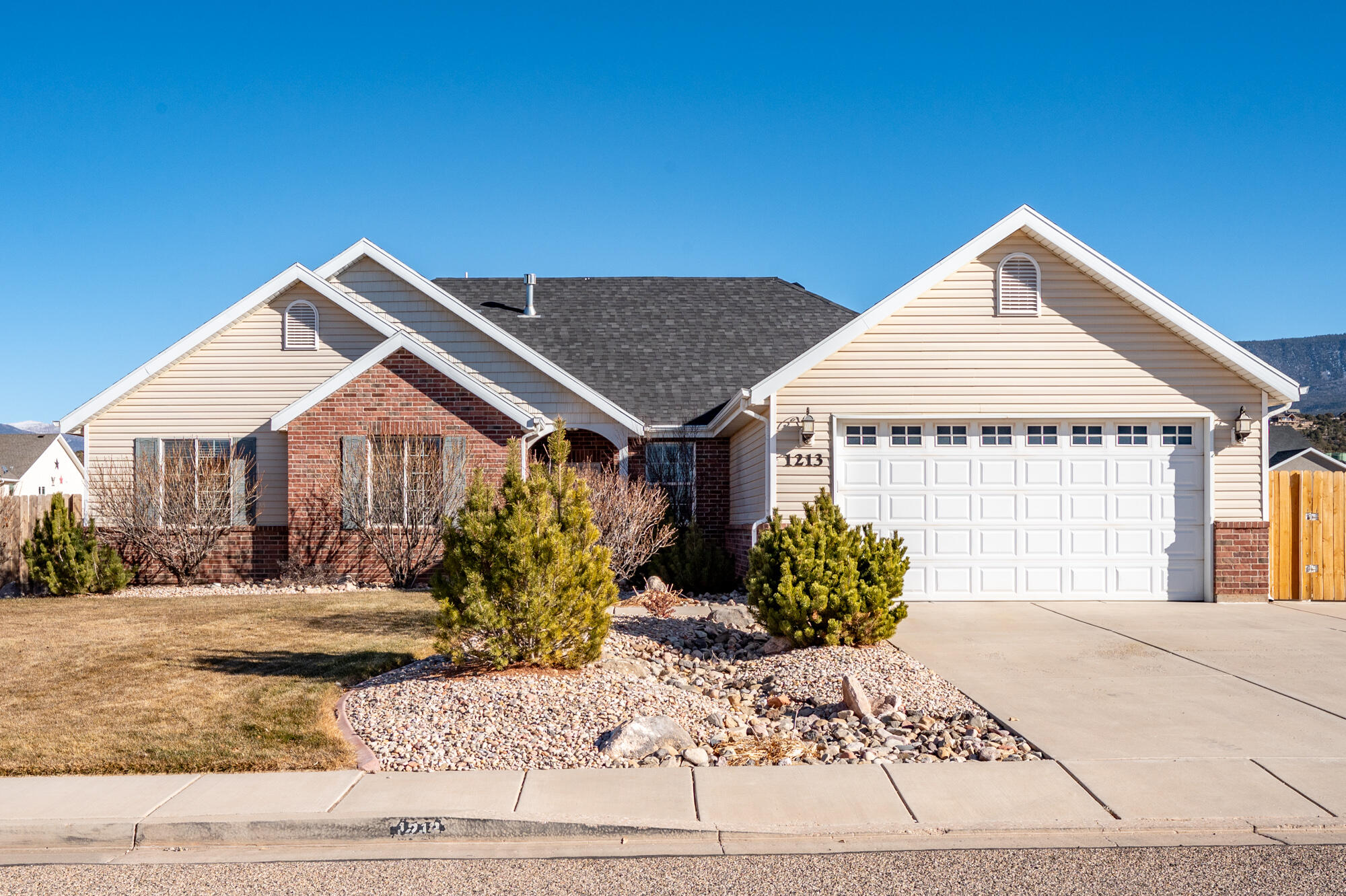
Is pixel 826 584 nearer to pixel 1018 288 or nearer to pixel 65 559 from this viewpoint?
pixel 1018 288

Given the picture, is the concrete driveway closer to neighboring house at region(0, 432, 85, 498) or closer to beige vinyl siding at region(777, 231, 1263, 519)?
beige vinyl siding at region(777, 231, 1263, 519)

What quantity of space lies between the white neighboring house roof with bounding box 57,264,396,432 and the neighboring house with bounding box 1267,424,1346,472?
130ft

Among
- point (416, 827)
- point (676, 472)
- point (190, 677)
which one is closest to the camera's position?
point (416, 827)

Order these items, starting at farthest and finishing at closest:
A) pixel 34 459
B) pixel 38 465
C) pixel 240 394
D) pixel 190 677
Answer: pixel 38 465 < pixel 34 459 < pixel 240 394 < pixel 190 677

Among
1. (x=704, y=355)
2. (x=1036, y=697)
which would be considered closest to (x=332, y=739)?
(x=1036, y=697)

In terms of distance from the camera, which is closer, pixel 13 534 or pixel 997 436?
pixel 997 436

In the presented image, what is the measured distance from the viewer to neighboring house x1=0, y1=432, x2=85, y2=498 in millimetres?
49438

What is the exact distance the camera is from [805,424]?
46.5 ft

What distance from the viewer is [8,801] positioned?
5.97 m

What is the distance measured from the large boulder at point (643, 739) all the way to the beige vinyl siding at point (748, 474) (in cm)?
763

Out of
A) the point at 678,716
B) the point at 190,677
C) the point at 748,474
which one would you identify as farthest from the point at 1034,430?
the point at 190,677

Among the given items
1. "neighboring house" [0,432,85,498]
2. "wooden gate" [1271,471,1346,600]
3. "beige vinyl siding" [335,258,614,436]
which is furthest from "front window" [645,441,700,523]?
"neighboring house" [0,432,85,498]

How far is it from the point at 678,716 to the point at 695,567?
841cm

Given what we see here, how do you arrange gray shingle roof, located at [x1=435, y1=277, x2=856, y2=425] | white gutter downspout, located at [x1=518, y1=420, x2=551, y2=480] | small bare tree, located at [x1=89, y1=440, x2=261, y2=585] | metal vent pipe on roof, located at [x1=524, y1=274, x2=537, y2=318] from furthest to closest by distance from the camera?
metal vent pipe on roof, located at [x1=524, y1=274, x2=537, y2=318]
gray shingle roof, located at [x1=435, y1=277, x2=856, y2=425]
small bare tree, located at [x1=89, y1=440, x2=261, y2=585]
white gutter downspout, located at [x1=518, y1=420, x2=551, y2=480]
